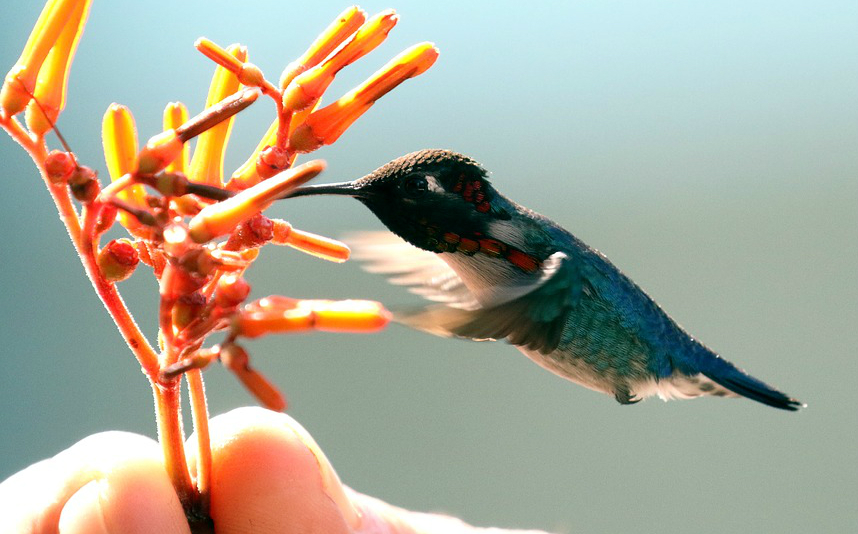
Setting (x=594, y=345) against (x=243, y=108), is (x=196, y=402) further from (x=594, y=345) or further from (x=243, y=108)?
(x=594, y=345)

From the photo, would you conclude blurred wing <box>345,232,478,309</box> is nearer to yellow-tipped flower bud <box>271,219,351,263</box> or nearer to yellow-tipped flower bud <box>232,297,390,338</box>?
yellow-tipped flower bud <box>271,219,351,263</box>

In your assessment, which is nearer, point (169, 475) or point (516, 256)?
point (169, 475)

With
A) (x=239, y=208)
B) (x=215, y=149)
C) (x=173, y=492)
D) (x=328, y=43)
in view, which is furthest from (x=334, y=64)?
(x=173, y=492)

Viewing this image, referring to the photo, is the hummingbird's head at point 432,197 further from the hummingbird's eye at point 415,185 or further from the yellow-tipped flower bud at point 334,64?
the yellow-tipped flower bud at point 334,64

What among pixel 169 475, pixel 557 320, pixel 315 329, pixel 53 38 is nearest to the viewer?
pixel 315 329

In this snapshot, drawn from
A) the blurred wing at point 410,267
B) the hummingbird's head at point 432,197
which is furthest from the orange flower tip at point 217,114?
the blurred wing at point 410,267

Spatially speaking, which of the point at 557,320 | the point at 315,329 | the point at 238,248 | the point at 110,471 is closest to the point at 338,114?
the point at 238,248

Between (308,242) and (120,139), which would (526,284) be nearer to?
(308,242)
